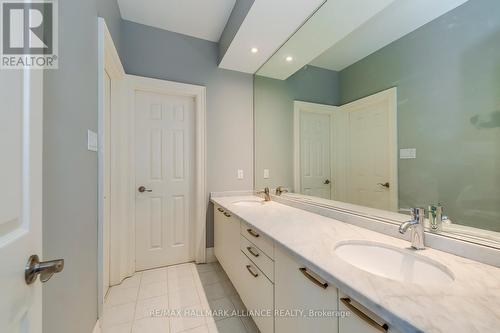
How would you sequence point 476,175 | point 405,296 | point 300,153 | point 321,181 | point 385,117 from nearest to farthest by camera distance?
point 405,296
point 476,175
point 385,117
point 321,181
point 300,153

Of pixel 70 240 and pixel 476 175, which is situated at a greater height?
pixel 476 175

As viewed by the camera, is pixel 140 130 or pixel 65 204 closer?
pixel 65 204

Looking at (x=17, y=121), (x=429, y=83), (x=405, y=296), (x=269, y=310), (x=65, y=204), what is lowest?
(x=269, y=310)

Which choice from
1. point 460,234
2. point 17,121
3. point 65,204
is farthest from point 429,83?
point 65,204

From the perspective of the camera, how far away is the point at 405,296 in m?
0.60

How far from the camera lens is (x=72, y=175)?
3.29 feet

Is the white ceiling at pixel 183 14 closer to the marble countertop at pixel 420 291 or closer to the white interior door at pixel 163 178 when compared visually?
the white interior door at pixel 163 178

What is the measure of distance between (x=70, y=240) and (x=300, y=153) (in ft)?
6.11

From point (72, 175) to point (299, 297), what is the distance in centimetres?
122

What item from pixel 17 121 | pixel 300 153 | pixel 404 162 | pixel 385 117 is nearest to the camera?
pixel 17 121

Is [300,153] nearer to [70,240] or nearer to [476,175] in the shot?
[476,175]

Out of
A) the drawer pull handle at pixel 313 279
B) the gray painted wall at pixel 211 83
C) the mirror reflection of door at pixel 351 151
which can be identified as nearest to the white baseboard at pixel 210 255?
the gray painted wall at pixel 211 83

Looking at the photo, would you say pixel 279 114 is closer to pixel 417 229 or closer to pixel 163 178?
pixel 163 178

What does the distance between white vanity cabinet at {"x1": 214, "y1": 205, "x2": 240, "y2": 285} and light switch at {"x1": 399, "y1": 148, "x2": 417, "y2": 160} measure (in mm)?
1229
